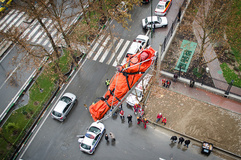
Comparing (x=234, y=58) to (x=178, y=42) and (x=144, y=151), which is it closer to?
(x=178, y=42)

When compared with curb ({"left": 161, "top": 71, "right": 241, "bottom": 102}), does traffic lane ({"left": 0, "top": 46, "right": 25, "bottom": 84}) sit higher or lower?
lower

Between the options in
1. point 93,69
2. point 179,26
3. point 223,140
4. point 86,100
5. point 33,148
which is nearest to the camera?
point 223,140

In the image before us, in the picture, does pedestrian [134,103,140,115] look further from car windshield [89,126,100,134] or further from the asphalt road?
car windshield [89,126,100,134]

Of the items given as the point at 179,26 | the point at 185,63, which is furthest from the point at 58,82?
the point at 179,26

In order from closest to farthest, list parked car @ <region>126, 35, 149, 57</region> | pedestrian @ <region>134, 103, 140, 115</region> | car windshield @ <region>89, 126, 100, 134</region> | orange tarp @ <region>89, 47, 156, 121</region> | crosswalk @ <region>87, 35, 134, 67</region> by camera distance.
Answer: orange tarp @ <region>89, 47, 156, 121</region>
car windshield @ <region>89, 126, 100, 134</region>
pedestrian @ <region>134, 103, 140, 115</region>
parked car @ <region>126, 35, 149, 57</region>
crosswalk @ <region>87, 35, 134, 67</region>

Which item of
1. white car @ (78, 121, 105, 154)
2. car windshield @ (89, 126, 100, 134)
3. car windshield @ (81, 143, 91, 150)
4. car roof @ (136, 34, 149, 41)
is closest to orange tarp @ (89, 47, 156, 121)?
white car @ (78, 121, 105, 154)

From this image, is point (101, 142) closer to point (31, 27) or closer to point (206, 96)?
point (206, 96)

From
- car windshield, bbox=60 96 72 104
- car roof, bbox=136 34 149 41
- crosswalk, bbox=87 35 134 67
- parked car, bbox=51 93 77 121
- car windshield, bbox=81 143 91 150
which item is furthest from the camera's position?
crosswalk, bbox=87 35 134 67
